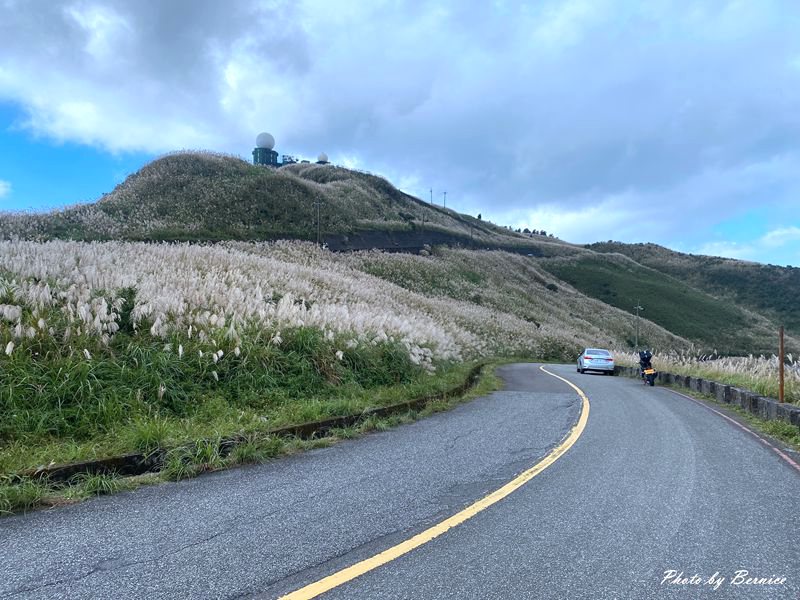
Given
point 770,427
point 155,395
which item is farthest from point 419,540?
point 770,427

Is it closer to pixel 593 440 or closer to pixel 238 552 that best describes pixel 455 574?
pixel 238 552

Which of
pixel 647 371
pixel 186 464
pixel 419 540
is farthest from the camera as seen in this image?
pixel 647 371

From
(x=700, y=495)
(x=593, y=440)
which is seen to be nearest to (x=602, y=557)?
(x=700, y=495)

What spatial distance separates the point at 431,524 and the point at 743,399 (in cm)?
1063

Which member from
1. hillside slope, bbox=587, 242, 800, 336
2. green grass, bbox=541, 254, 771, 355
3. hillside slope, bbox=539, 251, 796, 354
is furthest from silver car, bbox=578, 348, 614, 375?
hillside slope, bbox=587, 242, 800, 336

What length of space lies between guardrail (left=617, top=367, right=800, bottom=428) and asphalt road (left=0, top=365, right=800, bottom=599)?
3.32m

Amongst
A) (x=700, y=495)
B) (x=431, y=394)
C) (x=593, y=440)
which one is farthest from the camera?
(x=431, y=394)

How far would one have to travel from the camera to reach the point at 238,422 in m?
7.48

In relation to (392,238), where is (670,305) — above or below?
below

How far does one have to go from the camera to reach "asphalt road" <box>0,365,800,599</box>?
344 cm

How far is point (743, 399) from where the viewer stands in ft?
39.8

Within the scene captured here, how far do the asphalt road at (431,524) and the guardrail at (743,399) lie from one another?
3319mm

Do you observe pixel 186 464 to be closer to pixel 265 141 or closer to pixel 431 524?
pixel 431 524

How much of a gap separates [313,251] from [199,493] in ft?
139
